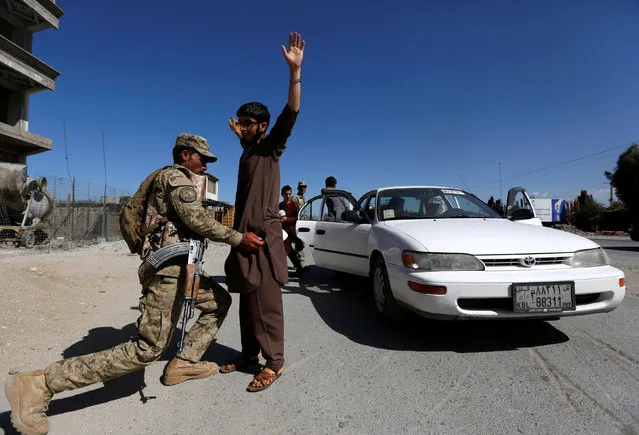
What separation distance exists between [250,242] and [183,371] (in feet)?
3.48

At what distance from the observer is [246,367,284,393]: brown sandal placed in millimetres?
2430

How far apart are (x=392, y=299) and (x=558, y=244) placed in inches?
58.1

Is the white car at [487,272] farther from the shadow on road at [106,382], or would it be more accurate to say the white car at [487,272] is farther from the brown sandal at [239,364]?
the shadow on road at [106,382]

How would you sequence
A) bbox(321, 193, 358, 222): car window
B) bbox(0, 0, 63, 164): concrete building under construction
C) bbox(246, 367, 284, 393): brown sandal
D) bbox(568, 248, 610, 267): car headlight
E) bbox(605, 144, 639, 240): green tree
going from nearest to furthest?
bbox(246, 367, 284, 393): brown sandal
bbox(568, 248, 610, 267): car headlight
bbox(321, 193, 358, 222): car window
bbox(0, 0, 63, 164): concrete building under construction
bbox(605, 144, 639, 240): green tree

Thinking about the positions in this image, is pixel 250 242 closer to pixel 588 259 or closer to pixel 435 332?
pixel 435 332

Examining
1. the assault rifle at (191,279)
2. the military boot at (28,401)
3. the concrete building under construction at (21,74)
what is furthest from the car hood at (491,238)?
the concrete building under construction at (21,74)

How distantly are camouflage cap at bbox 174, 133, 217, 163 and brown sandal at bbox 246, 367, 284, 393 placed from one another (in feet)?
5.10

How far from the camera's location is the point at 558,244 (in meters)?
3.06

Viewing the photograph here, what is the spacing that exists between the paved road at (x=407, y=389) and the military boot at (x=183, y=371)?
2.0 inches

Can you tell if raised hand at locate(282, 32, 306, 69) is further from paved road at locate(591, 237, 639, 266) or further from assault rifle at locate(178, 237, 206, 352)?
paved road at locate(591, 237, 639, 266)

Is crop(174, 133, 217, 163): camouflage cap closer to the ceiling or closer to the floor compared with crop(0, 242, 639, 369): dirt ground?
closer to the ceiling

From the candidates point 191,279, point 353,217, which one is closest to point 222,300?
point 191,279

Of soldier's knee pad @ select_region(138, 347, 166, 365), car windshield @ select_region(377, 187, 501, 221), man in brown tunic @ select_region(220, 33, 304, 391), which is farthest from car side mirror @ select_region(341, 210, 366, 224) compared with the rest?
soldier's knee pad @ select_region(138, 347, 166, 365)

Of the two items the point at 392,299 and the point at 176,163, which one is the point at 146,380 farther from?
the point at 392,299
